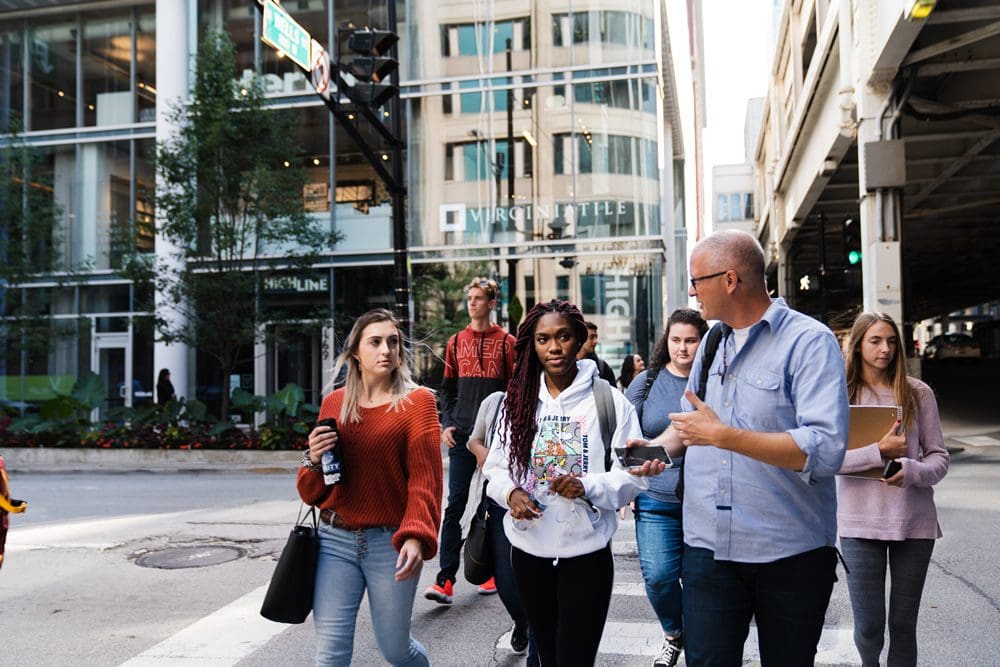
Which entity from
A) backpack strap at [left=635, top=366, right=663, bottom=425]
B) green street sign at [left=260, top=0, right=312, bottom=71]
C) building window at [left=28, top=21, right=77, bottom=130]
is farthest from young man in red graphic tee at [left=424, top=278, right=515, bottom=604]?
building window at [left=28, top=21, right=77, bottom=130]

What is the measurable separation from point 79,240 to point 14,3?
24.6 ft

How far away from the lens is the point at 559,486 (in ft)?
10.5

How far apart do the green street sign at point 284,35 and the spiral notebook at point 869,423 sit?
7749 millimetres

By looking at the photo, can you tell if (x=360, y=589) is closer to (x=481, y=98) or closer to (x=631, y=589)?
(x=631, y=589)

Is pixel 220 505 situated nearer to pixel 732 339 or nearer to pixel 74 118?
pixel 732 339

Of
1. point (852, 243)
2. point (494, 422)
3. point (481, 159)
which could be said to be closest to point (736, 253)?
point (494, 422)

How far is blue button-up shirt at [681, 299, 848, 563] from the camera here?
2627 mm

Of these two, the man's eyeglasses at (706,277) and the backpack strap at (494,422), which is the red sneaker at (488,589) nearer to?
the backpack strap at (494,422)

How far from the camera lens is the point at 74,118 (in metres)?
25.5

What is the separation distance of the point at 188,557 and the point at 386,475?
5.03 metres

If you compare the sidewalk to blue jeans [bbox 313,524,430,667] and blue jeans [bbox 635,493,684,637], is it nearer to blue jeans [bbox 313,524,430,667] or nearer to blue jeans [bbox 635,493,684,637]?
blue jeans [bbox 635,493,684,637]

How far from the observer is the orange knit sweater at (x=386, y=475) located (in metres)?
3.48

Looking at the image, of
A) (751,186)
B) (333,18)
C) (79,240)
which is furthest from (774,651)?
(751,186)

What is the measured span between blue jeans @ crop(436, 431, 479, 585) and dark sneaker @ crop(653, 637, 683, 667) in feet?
5.68
